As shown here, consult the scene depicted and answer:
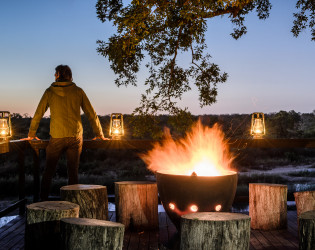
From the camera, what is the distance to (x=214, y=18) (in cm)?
679

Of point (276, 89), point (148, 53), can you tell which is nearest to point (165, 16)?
point (148, 53)

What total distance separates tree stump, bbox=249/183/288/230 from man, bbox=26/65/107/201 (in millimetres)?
2018

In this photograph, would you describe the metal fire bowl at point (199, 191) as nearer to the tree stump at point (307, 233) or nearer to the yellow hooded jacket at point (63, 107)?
the tree stump at point (307, 233)

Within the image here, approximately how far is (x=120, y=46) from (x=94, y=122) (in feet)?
8.29

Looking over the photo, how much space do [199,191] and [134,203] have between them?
0.90 metres

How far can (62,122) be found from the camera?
12.8 feet

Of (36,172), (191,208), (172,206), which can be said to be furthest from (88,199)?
(36,172)

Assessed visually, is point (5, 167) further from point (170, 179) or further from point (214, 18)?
point (170, 179)

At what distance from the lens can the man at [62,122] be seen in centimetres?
389

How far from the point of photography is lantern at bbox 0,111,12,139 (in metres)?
4.02

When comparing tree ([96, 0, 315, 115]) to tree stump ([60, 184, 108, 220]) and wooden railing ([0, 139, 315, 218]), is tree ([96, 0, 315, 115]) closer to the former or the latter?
wooden railing ([0, 139, 315, 218])

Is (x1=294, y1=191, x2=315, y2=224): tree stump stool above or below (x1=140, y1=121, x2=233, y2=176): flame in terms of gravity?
below

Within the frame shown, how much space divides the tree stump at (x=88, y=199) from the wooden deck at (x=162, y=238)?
39 cm

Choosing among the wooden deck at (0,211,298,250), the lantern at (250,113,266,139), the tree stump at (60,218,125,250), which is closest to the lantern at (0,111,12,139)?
the wooden deck at (0,211,298,250)
